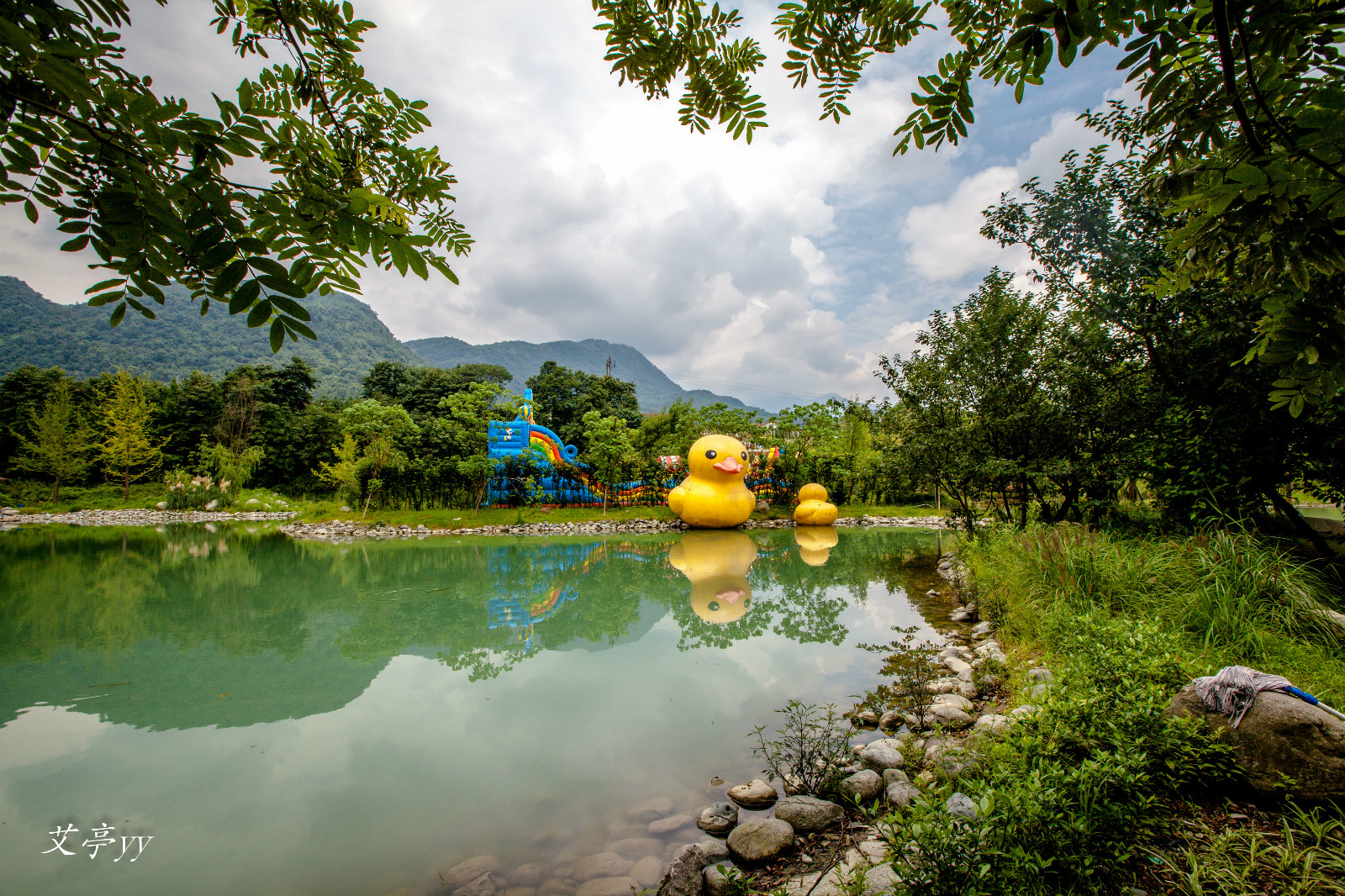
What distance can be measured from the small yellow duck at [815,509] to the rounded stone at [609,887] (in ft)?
45.9

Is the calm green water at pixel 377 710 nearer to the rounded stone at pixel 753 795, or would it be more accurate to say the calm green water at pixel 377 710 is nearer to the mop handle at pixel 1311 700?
the rounded stone at pixel 753 795

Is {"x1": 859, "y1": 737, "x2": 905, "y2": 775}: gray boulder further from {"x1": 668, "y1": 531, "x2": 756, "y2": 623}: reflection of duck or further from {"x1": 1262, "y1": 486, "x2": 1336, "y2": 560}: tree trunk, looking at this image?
{"x1": 1262, "y1": 486, "x2": 1336, "y2": 560}: tree trunk

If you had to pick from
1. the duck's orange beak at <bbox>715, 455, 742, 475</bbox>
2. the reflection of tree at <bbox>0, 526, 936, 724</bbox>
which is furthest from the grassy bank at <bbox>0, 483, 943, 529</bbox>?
the reflection of tree at <bbox>0, 526, 936, 724</bbox>

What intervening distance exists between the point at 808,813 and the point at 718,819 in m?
0.41

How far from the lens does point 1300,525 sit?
4.23 meters

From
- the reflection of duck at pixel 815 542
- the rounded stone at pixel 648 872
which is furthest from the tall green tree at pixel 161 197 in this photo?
the reflection of duck at pixel 815 542

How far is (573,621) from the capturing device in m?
5.49

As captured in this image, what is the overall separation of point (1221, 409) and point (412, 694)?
23.5 feet

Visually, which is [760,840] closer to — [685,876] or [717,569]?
[685,876]

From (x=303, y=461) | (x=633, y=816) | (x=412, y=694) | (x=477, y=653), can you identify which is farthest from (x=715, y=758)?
(x=303, y=461)

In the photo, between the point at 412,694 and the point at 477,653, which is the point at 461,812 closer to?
the point at 412,694

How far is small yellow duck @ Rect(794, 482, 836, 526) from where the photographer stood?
15.2 m

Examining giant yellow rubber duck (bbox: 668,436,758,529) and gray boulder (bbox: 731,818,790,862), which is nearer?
gray boulder (bbox: 731,818,790,862)

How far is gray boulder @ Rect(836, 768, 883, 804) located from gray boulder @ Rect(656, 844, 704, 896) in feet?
2.62
